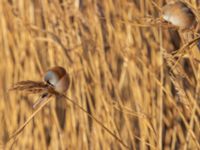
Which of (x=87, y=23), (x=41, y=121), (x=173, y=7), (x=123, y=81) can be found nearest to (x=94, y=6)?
(x=87, y=23)

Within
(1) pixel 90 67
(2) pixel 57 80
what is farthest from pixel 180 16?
Result: (1) pixel 90 67

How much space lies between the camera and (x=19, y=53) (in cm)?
149

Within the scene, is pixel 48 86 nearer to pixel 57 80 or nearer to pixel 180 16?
pixel 57 80

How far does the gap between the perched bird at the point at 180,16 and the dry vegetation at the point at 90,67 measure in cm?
45

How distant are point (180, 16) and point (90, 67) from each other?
2.06 ft

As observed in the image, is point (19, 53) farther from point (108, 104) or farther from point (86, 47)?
point (108, 104)

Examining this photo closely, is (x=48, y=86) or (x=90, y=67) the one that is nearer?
(x=48, y=86)

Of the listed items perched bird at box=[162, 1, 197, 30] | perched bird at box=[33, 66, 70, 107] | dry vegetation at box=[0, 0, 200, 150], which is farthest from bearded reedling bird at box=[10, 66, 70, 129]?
dry vegetation at box=[0, 0, 200, 150]

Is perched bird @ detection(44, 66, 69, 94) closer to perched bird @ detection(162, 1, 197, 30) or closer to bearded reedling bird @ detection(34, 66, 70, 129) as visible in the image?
bearded reedling bird @ detection(34, 66, 70, 129)

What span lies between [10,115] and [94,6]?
0.42 metres

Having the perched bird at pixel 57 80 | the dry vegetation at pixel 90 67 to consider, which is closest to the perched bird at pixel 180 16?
the perched bird at pixel 57 80

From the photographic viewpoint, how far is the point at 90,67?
1.30 metres

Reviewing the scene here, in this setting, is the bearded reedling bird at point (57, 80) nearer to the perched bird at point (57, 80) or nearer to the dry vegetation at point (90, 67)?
the perched bird at point (57, 80)

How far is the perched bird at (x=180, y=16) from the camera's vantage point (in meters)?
0.69
